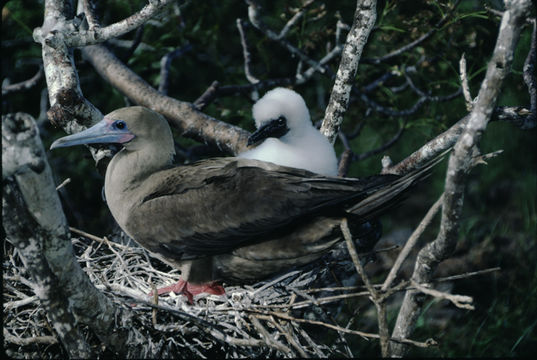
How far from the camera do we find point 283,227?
3211mm

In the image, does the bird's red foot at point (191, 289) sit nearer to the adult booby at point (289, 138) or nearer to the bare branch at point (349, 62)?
the adult booby at point (289, 138)

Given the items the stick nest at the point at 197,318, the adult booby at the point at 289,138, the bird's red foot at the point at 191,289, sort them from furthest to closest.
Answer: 1. the adult booby at the point at 289,138
2. the bird's red foot at the point at 191,289
3. the stick nest at the point at 197,318

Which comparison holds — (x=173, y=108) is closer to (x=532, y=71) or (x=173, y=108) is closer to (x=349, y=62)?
(x=349, y=62)

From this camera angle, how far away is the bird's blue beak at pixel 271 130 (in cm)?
367

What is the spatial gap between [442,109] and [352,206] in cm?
242

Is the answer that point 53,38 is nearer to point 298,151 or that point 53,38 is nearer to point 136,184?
point 136,184

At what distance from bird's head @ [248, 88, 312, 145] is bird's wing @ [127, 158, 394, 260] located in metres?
0.41

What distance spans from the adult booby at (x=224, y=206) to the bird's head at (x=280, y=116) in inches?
14.6

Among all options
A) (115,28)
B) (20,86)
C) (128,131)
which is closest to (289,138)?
(128,131)

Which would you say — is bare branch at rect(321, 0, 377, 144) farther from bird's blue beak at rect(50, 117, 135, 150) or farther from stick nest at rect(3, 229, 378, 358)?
bird's blue beak at rect(50, 117, 135, 150)

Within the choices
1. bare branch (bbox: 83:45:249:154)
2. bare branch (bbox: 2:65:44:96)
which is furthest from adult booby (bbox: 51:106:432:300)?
bare branch (bbox: 2:65:44:96)

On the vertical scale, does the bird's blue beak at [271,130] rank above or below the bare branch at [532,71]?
below

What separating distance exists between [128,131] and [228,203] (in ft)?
A: 2.55

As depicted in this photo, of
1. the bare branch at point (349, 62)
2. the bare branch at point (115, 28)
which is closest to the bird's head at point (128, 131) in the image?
the bare branch at point (115, 28)
